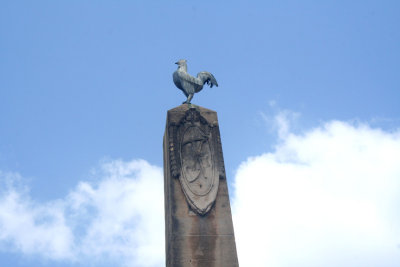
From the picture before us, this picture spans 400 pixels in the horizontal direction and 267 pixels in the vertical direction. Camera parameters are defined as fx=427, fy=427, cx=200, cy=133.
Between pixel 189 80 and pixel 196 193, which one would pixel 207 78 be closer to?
pixel 189 80

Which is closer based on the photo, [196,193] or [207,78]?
[196,193]

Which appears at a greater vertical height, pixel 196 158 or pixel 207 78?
pixel 207 78

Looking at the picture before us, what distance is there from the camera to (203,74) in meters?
14.7

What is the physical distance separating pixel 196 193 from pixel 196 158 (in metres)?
1.15

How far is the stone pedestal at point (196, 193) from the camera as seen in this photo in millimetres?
11250

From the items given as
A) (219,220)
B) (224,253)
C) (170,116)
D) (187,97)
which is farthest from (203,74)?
(224,253)

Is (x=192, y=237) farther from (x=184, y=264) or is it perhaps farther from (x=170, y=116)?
(x=170, y=116)

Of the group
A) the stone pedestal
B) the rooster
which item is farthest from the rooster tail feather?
the stone pedestal

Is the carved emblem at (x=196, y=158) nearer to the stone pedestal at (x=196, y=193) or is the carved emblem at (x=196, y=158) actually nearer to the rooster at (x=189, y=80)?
the stone pedestal at (x=196, y=193)

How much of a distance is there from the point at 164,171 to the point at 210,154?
6.02 ft

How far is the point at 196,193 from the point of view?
12125 millimetres

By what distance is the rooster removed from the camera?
1425 centimetres

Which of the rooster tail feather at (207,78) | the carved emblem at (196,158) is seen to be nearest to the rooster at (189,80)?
the rooster tail feather at (207,78)

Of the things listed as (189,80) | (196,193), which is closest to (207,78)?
(189,80)
